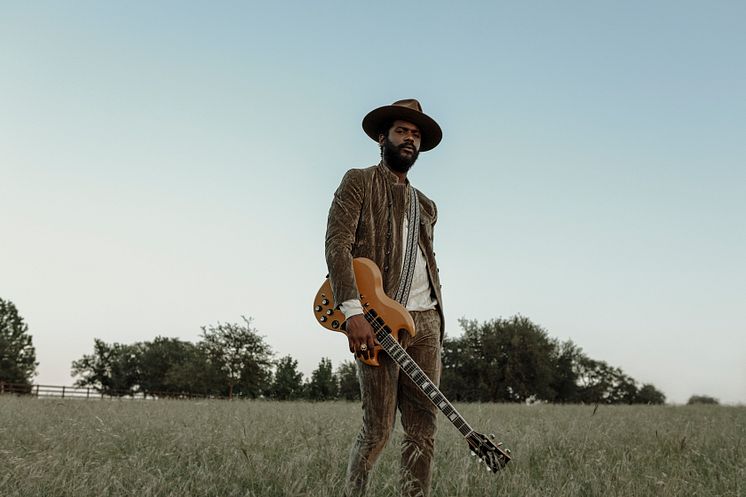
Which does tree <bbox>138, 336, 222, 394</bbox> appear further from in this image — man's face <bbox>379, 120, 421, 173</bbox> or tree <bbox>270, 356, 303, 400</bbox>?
man's face <bbox>379, 120, 421, 173</bbox>

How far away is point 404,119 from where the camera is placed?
4238 millimetres

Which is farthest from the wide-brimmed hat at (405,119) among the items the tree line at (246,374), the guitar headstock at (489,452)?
the tree line at (246,374)

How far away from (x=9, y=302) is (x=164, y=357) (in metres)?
23.5

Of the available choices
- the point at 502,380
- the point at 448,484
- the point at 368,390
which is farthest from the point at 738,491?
the point at 502,380

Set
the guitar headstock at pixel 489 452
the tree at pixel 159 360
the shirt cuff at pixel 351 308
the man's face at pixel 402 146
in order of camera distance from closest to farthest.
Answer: the guitar headstock at pixel 489 452, the shirt cuff at pixel 351 308, the man's face at pixel 402 146, the tree at pixel 159 360

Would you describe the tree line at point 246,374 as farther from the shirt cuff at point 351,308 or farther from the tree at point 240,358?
the shirt cuff at point 351,308

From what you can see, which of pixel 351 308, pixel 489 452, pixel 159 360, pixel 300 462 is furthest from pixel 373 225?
pixel 159 360

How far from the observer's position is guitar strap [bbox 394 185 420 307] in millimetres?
4000

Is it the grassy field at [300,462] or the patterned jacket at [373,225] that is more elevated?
the patterned jacket at [373,225]

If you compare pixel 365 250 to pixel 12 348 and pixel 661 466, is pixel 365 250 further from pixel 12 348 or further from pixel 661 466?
pixel 12 348

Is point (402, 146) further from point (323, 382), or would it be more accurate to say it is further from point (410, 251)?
point (323, 382)

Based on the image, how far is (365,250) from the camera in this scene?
4.07 meters

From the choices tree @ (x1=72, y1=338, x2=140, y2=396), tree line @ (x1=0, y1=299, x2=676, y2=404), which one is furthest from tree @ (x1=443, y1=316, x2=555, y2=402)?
tree @ (x1=72, y1=338, x2=140, y2=396)

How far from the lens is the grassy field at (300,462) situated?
4.29 meters
